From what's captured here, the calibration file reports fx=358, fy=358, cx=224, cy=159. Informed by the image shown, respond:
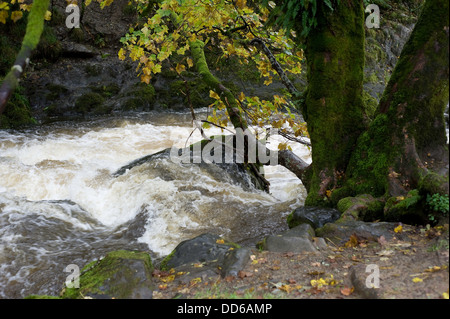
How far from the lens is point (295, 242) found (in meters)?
4.27

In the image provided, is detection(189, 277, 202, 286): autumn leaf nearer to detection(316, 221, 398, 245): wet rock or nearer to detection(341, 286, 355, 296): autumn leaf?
detection(341, 286, 355, 296): autumn leaf

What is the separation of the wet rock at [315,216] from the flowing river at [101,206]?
1.01 metres

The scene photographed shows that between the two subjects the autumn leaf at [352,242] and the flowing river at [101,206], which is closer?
the autumn leaf at [352,242]

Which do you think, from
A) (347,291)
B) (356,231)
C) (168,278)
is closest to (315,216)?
(356,231)

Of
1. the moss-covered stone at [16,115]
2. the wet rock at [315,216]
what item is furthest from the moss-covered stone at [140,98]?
the wet rock at [315,216]

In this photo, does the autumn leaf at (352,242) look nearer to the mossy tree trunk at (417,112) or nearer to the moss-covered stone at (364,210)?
the moss-covered stone at (364,210)

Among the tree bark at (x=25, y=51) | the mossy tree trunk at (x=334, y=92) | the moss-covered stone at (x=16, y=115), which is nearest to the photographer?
the tree bark at (x=25, y=51)

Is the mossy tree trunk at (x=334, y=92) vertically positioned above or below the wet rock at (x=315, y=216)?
above

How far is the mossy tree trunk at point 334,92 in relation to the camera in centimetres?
532

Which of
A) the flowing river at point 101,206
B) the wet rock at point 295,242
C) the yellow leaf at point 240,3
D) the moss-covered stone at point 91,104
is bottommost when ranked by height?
the flowing river at point 101,206

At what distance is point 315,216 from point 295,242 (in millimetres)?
1067

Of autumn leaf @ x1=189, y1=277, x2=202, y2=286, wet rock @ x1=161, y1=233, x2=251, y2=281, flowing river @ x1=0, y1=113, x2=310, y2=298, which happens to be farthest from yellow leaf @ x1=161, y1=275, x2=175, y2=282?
flowing river @ x1=0, y1=113, x2=310, y2=298

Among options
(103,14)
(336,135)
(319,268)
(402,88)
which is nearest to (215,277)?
(319,268)
